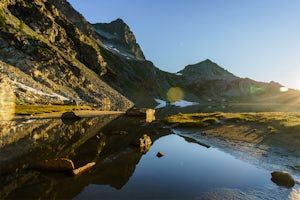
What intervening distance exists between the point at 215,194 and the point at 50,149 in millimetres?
20728

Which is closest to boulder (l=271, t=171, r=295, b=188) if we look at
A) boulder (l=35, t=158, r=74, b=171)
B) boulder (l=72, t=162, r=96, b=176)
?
boulder (l=72, t=162, r=96, b=176)

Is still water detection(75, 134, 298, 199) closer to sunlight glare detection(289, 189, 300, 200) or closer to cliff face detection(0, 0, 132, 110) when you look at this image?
sunlight glare detection(289, 189, 300, 200)

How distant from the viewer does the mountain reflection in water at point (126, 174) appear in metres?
17.9

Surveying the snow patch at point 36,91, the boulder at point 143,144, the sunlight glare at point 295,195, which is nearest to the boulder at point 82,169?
the boulder at point 143,144

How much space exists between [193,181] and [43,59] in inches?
4687

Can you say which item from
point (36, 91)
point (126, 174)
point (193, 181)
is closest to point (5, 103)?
point (36, 91)

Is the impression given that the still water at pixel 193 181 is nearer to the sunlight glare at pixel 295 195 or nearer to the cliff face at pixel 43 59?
the sunlight glare at pixel 295 195

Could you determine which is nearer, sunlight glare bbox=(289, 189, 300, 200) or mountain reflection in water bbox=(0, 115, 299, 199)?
mountain reflection in water bbox=(0, 115, 299, 199)

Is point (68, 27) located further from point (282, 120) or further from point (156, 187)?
point (156, 187)

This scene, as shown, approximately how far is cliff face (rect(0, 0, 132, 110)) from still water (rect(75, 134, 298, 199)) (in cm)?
7263

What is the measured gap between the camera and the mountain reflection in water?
1791 centimetres

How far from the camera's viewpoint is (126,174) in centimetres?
2266

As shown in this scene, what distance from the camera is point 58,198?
1612cm

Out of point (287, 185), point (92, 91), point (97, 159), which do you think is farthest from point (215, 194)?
point (92, 91)
